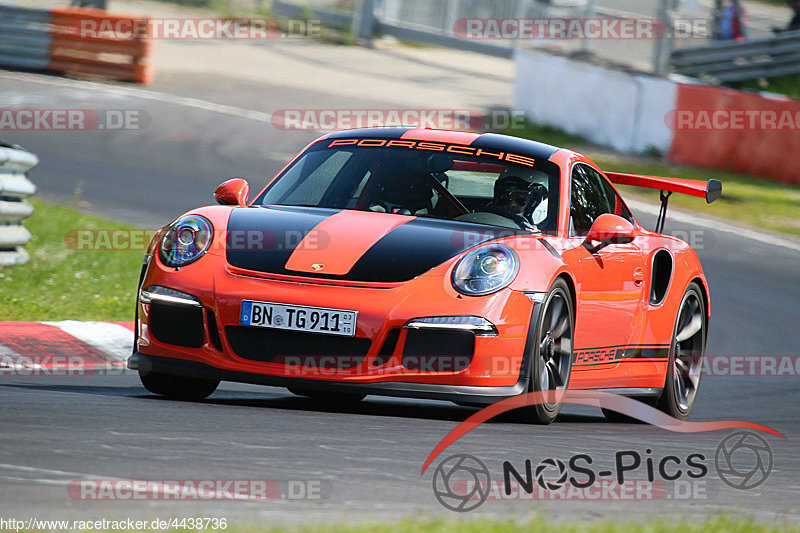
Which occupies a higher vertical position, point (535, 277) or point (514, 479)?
point (535, 277)

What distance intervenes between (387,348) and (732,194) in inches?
477

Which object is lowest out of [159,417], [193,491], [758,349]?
[758,349]

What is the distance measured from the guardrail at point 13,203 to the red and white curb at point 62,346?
1335mm

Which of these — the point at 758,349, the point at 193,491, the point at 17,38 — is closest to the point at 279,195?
the point at 193,491

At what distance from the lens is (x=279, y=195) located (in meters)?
6.61

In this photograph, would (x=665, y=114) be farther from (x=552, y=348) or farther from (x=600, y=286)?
(x=552, y=348)

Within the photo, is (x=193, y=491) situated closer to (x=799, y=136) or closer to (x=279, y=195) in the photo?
(x=279, y=195)

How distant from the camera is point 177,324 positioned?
561 cm

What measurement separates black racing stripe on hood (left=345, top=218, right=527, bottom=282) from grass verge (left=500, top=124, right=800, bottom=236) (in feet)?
33.1

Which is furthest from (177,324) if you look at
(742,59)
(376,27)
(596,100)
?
(376,27)

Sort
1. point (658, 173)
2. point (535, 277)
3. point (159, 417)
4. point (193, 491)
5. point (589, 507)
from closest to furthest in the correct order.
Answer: point (193, 491) < point (589, 507) < point (159, 417) < point (535, 277) < point (658, 173)

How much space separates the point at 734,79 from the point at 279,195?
15071 mm

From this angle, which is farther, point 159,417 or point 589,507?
point 159,417

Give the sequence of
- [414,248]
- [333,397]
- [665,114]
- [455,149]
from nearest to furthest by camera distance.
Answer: [414,248] < [455,149] < [333,397] < [665,114]
